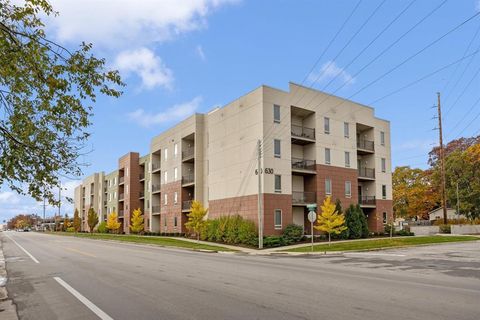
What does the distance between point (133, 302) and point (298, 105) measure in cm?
3270

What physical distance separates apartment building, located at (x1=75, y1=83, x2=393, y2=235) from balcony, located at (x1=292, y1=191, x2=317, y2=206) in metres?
0.09

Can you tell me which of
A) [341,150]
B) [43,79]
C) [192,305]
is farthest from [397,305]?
[341,150]

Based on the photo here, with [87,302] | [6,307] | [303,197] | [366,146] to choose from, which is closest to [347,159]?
[366,146]

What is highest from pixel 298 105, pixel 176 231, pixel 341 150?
pixel 298 105

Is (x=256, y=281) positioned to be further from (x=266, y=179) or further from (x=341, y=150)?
(x=341, y=150)

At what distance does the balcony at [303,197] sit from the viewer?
3991 centimetres

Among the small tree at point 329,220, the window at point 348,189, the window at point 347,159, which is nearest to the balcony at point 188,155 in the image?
the window at point 347,159

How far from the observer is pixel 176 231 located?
51750 millimetres

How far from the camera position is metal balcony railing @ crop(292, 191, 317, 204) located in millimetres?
40031

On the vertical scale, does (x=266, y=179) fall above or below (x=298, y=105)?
below

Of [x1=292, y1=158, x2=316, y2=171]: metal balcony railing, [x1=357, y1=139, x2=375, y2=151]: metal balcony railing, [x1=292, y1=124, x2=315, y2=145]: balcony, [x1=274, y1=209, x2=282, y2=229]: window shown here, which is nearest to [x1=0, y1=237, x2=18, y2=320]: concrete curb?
[x1=274, y1=209, x2=282, y2=229]: window

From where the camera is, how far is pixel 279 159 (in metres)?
38.1

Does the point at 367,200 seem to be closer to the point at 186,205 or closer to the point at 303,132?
the point at 303,132

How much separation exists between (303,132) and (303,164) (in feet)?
10.5
